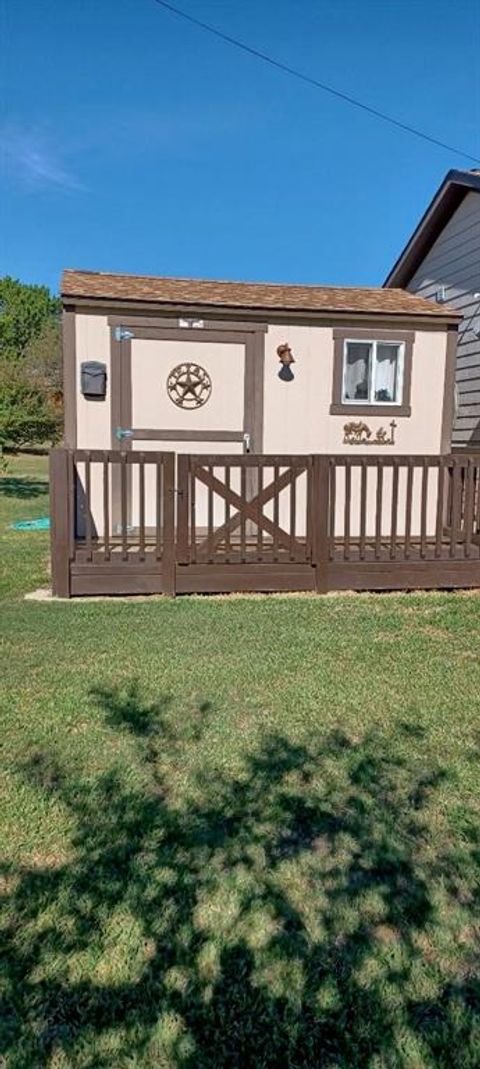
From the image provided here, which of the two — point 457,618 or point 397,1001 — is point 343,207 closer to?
point 457,618

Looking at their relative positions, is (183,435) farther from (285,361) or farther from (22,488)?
(22,488)

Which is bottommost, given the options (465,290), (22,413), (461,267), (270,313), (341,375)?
(22,413)

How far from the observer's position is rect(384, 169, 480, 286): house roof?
8453 mm

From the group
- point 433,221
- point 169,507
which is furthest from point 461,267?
point 169,507

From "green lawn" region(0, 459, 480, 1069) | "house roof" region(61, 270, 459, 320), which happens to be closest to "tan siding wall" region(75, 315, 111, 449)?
"house roof" region(61, 270, 459, 320)

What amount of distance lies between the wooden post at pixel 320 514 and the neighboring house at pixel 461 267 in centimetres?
358

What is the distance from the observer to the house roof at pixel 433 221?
8.45 m

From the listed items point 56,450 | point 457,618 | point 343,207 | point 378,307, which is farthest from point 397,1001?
point 343,207

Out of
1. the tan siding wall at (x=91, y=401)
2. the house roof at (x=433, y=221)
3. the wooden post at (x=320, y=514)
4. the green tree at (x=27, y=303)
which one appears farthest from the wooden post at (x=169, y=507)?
the green tree at (x=27, y=303)

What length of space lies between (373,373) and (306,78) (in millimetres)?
5388

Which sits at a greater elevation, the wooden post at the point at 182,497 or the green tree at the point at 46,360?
the green tree at the point at 46,360

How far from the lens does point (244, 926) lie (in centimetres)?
184

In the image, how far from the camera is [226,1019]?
1555 mm

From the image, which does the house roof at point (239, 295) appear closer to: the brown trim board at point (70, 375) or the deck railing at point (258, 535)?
the brown trim board at point (70, 375)
